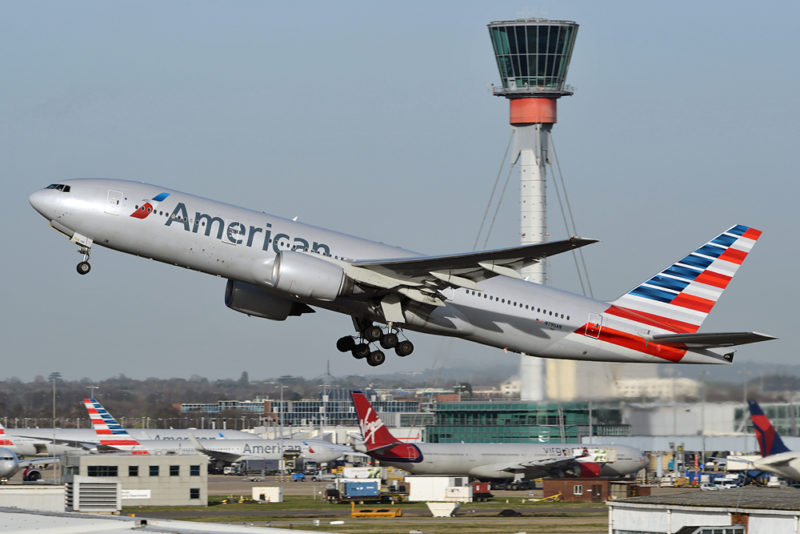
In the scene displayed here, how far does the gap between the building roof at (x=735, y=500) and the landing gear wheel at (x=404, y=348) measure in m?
10.9

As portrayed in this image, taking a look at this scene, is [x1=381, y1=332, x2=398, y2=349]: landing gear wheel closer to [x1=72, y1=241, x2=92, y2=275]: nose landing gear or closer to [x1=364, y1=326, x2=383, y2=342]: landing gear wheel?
[x1=364, y1=326, x2=383, y2=342]: landing gear wheel

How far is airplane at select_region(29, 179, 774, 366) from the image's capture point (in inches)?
1542

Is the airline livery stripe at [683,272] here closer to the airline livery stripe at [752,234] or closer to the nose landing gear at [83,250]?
the airline livery stripe at [752,234]

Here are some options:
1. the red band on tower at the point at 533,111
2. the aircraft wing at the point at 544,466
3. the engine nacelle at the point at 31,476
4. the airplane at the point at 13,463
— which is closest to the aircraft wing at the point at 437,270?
the aircraft wing at the point at 544,466

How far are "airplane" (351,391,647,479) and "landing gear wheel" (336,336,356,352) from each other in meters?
23.9

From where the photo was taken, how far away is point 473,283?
41188mm

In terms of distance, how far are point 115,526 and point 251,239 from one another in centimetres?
1260

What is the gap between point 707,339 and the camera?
143 feet

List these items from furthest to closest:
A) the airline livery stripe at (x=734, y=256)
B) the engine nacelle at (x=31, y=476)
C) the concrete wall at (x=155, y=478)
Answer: the engine nacelle at (x=31, y=476)
the concrete wall at (x=155, y=478)
the airline livery stripe at (x=734, y=256)

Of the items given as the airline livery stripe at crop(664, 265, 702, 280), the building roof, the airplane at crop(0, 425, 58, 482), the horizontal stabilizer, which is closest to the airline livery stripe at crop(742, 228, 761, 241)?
the airline livery stripe at crop(664, 265, 702, 280)

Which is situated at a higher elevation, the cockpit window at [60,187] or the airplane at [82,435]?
the cockpit window at [60,187]

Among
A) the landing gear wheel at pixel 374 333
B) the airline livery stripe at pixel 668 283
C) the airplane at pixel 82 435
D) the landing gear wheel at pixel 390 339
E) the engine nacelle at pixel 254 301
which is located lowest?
the airplane at pixel 82 435

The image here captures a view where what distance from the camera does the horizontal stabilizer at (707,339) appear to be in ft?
137

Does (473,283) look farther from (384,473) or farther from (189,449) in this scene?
(189,449)
